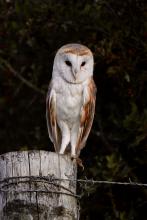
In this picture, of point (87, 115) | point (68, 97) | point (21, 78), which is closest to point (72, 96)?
point (68, 97)

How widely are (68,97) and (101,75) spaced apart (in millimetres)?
2049

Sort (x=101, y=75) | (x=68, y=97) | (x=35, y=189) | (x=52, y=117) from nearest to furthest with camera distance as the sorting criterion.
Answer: (x=35, y=189)
(x=68, y=97)
(x=52, y=117)
(x=101, y=75)

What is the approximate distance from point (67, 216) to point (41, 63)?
4.46 metres

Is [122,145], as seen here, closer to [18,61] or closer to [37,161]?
[18,61]

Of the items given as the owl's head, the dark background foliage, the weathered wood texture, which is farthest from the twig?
the weathered wood texture

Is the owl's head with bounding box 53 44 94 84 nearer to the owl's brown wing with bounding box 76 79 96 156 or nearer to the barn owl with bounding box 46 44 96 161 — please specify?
the barn owl with bounding box 46 44 96 161

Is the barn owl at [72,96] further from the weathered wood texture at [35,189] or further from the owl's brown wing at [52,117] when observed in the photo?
the weathered wood texture at [35,189]

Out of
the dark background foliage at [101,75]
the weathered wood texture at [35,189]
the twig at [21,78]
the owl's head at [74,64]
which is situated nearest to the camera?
the weathered wood texture at [35,189]

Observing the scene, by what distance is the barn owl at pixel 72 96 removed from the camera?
598 cm

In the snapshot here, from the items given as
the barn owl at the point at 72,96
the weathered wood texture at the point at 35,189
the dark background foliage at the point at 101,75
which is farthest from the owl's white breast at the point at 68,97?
the weathered wood texture at the point at 35,189

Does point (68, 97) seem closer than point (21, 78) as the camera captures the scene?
Yes

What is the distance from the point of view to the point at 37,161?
Result: 4.00m

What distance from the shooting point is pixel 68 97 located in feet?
19.6

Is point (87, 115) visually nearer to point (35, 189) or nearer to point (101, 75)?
point (101, 75)
